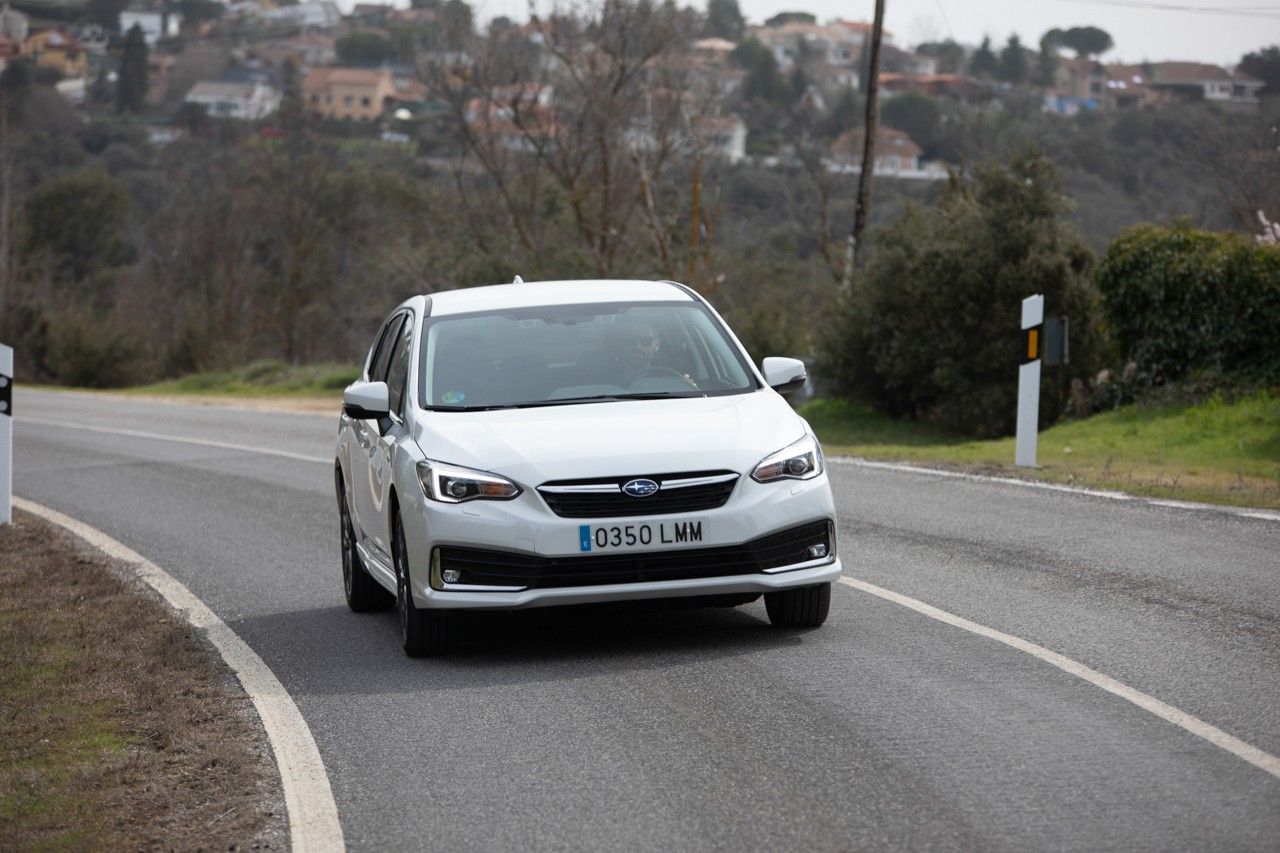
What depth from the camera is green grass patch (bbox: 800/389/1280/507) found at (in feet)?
49.3

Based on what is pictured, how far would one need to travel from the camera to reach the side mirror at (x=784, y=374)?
940cm

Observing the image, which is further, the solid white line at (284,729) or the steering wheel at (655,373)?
the steering wheel at (655,373)

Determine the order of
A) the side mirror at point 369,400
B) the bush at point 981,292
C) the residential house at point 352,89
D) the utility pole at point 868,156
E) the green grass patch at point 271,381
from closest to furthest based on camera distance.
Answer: the side mirror at point 369,400, the bush at point 981,292, the utility pole at point 868,156, the green grass patch at point 271,381, the residential house at point 352,89

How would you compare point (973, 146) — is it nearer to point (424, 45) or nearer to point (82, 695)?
point (424, 45)

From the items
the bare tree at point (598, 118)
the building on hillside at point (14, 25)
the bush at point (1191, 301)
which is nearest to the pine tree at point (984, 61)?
the building on hillside at point (14, 25)

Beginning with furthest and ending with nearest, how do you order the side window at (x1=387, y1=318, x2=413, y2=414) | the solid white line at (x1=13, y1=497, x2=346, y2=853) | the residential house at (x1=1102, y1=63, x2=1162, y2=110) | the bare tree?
the residential house at (x1=1102, y1=63, x2=1162, y2=110) < the bare tree < the side window at (x1=387, y1=318, x2=413, y2=414) < the solid white line at (x1=13, y1=497, x2=346, y2=853)

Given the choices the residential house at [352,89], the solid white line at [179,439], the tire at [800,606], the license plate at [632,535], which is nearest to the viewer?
the license plate at [632,535]

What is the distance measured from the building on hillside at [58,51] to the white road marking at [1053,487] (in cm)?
10976

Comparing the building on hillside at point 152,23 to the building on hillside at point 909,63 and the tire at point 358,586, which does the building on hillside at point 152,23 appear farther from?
the tire at point 358,586

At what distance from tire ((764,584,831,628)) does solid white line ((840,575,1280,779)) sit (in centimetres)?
64

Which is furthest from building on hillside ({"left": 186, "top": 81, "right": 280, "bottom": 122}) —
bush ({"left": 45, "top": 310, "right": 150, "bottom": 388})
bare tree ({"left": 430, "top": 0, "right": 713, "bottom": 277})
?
bare tree ({"left": 430, "top": 0, "right": 713, "bottom": 277})

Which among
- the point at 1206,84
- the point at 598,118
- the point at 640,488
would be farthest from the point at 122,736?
the point at 1206,84

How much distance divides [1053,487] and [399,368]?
6550 millimetres

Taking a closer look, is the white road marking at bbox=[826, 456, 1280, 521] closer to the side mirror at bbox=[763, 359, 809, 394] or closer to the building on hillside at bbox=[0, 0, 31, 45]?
the side mirror at bbox=[763, 359, 809, 394]
